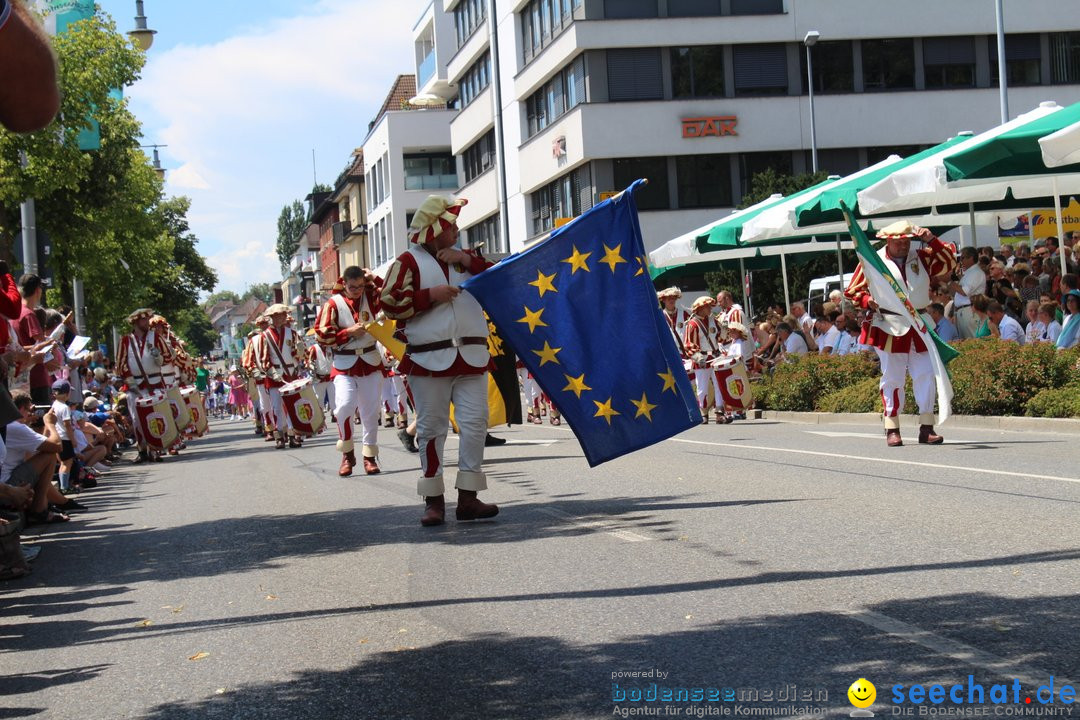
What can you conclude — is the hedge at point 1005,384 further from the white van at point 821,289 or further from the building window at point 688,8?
the building window at point 688,8

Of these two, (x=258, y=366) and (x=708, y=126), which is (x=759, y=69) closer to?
(x=708, y=126)

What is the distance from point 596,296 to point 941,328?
1161 cm

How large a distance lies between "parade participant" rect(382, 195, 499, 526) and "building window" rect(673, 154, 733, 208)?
3716cm

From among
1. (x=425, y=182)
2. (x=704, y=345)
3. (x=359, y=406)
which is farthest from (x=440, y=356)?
(x=425, y=182)

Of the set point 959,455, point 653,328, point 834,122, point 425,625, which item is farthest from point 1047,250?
point 834,122

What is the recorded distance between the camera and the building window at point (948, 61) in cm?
4750

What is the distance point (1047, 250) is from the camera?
2344 centimetres

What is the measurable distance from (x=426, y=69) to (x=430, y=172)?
17.1ft

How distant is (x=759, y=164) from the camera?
46.8 metres

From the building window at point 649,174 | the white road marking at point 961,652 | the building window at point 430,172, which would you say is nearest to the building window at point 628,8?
the building window at point 649,174

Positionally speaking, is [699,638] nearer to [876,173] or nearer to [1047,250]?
[876,173]

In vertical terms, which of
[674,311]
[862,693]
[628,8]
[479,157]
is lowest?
[862,693]

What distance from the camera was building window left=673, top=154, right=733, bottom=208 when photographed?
46.4m

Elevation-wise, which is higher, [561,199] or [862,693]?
[561,199]
